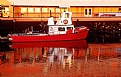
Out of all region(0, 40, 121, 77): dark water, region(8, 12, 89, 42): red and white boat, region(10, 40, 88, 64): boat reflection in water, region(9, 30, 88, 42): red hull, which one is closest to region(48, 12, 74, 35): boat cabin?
region(8, 12, 89, 42): red and white boat

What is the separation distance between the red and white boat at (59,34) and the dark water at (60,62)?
31.2 ft

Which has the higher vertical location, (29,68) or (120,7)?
(120,7)

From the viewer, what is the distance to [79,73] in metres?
39.5

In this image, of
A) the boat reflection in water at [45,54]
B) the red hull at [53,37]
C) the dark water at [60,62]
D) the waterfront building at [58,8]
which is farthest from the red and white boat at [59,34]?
the dark water at [60,62]

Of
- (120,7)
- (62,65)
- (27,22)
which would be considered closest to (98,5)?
(120,7)

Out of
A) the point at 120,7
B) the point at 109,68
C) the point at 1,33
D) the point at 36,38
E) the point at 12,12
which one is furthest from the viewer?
the point at 120,7

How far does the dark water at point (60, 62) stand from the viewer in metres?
39.6

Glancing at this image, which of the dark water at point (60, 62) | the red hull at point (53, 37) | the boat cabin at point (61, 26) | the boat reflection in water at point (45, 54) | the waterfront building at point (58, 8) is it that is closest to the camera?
the dark water at point (60, 62)

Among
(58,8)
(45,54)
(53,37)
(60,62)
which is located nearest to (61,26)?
(53,37)

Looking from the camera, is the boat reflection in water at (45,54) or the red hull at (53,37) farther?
the red hull at (53,37)

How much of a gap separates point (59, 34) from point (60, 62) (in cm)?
2589

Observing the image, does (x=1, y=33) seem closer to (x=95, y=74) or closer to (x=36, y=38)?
(x=36, y=38)

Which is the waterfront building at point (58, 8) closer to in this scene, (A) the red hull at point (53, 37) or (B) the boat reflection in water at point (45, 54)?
(A) the red hull at point (53, 37)

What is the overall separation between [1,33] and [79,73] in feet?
127
